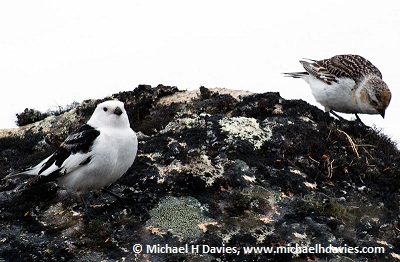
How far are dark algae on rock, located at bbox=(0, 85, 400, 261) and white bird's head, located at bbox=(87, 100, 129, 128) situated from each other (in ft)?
2.37

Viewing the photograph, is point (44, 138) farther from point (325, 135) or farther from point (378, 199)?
point (378, 199)

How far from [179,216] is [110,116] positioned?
166 centimetres

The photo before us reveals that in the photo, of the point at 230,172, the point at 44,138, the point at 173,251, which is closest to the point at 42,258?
the point at 173,251

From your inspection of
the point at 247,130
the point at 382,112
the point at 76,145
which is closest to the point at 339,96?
the point at 382,112

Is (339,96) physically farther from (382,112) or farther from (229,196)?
(229,196)

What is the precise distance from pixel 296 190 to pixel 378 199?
113cm

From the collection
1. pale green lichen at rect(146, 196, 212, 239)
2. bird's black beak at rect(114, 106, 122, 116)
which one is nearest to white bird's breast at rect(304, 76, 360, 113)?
pale green lichen at rect(146, 196, 212, 239)

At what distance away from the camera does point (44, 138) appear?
10219 millimetres

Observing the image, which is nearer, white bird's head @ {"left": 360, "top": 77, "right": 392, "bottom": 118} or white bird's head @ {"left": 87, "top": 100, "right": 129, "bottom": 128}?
white bird's head @ {"left": 87, "top": 100, "right": 129, "bottom": 128}

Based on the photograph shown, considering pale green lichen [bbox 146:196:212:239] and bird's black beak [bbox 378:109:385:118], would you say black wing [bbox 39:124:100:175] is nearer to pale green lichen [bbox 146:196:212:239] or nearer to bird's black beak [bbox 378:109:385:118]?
pale green lichen [bbox 146:196:212:239]

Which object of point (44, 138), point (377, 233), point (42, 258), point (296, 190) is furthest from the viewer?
point (44, 138)

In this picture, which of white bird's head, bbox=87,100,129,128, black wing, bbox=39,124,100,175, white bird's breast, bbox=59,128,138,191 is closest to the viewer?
white bird's breast, bbox=59,128,138,191

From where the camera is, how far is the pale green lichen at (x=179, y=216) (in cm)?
704

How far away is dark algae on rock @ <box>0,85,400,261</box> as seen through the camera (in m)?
6.84
